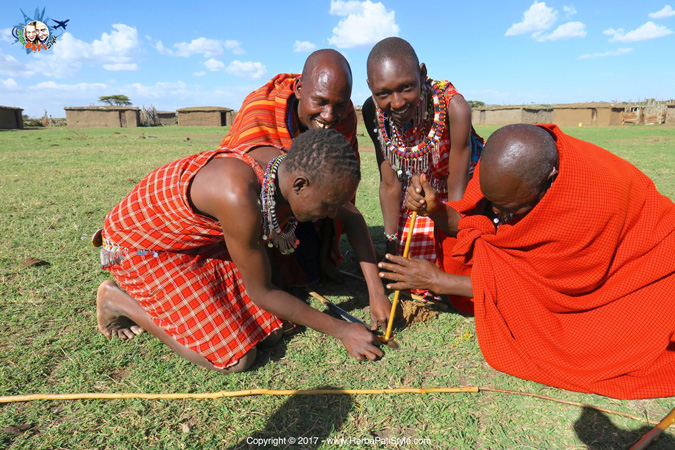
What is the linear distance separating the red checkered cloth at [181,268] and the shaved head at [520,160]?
3.75 feet

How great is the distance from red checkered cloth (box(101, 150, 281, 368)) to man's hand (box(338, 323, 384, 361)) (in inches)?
17.1

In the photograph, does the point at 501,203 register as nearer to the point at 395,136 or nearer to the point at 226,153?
the point at 395,136

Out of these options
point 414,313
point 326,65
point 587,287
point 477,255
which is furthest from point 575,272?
point 326,65

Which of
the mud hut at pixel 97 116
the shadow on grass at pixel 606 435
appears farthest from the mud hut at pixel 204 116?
the shadow on grass at pixel 606 435

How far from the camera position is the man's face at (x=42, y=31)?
64.8ft

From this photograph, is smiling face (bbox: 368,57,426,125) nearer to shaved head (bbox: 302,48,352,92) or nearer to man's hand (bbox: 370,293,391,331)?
shaved head (bbox: 302,48,352,92)

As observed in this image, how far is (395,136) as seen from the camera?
3324 mm

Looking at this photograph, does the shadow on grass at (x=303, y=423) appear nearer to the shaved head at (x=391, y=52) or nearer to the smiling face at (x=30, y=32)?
the shaved head at (x=391, y=52)

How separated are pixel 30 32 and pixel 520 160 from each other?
23.3 metres

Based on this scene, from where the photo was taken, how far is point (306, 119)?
317cm

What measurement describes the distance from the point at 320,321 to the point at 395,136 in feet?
4.87

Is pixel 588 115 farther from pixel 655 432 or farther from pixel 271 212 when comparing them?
pixel 271 212

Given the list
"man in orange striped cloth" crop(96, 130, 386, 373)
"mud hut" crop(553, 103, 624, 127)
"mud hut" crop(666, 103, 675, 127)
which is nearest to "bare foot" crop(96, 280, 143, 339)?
"man in orange striped cloth" crop(96, 130, 386, 373)

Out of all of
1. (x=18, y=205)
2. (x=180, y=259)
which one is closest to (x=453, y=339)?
(x=180, y=259)
